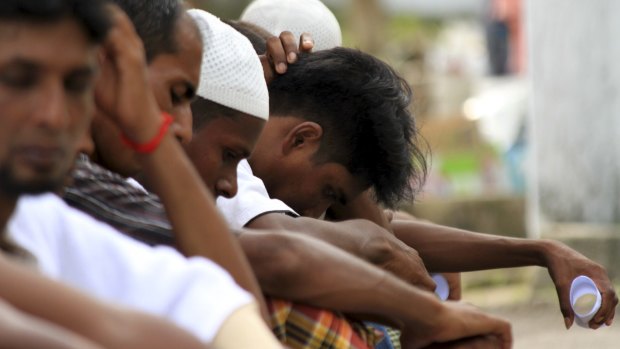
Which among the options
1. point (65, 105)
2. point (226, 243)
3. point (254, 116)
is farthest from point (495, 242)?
point (65, 105)

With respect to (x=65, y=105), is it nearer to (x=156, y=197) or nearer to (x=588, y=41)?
(x=156, y=197)

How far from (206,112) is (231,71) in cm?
13

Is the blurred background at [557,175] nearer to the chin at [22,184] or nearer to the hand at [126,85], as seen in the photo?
the hand at [126,85]

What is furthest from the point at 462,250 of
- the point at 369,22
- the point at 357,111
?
the point at 369,22

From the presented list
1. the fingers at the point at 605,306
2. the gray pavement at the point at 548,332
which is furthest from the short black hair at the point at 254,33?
the gray pavement at the point at 548,332

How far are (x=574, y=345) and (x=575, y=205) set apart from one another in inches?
78.8

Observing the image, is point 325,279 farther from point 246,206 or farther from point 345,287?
point 246,206

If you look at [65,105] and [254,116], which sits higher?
[65,105]

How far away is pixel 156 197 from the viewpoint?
3047mm

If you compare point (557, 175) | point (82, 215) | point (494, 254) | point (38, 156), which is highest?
point (38, 156)

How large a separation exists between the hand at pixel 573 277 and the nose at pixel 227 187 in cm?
106

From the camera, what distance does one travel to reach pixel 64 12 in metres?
2.21

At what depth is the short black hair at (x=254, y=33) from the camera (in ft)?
13.9

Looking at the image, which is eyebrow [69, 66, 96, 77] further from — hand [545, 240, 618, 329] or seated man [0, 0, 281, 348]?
hand [545, 240, 618, 329]
